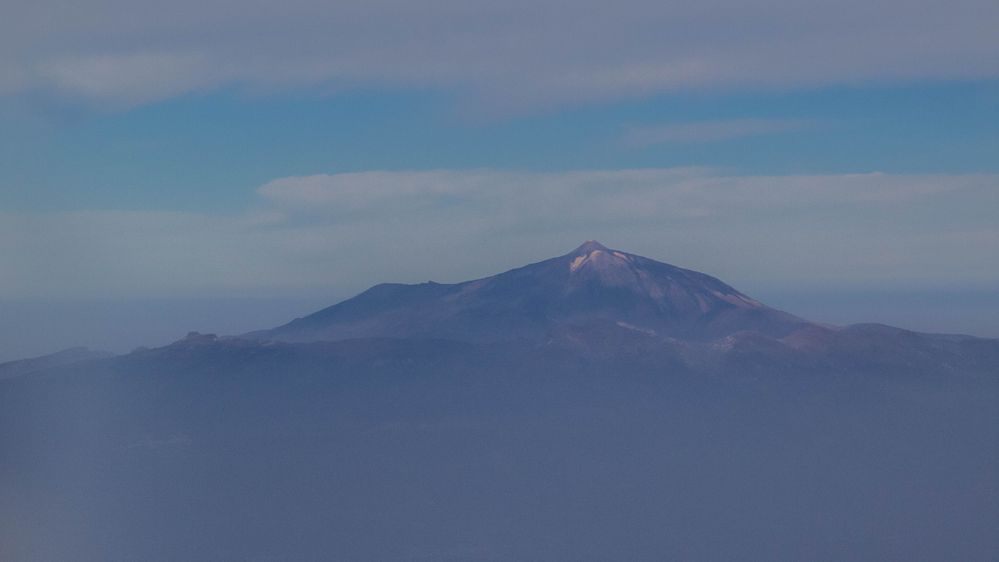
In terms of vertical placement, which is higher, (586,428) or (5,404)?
(5,404)

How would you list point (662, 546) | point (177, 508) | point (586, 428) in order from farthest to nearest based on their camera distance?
1. point (586, 428)
2. point (177, 508)
3. point (662, 546)

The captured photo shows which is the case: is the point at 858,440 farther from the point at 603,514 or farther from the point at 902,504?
the point at 603,514

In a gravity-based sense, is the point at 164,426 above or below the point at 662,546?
above

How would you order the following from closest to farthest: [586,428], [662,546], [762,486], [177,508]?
[662,546]
[177,508]
[762,486]
[586,428]

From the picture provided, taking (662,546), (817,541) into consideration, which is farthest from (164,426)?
(817,541)

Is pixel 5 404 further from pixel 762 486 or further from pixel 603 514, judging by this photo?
pixel 762 486

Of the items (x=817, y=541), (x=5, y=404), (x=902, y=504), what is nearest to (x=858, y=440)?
(x=902, y=504)

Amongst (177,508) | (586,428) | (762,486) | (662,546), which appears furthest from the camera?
(586,428)

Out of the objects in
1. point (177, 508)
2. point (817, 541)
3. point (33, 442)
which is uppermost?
point (33, 442)

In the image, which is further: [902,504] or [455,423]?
[455,423]
